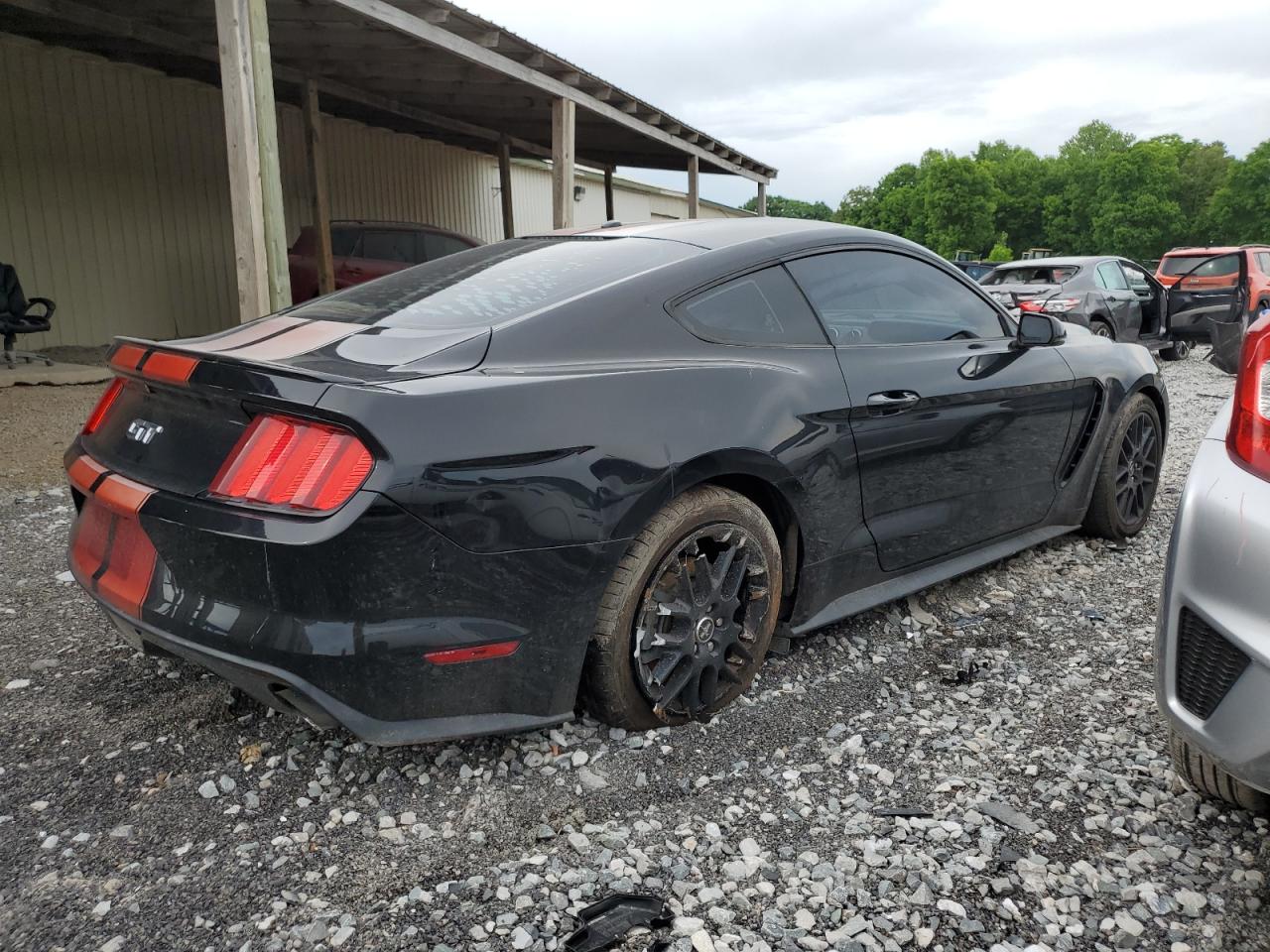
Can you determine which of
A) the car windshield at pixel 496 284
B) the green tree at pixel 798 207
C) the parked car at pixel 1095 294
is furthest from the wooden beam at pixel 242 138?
the green tree at pixel 798 207

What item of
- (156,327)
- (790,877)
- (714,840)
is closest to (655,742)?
(714,840)

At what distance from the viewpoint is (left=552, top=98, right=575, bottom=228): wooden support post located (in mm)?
9852

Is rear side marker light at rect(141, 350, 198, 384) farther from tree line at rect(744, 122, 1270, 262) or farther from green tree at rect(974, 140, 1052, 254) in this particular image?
green tree at rect(974, 140, 1052, 254)

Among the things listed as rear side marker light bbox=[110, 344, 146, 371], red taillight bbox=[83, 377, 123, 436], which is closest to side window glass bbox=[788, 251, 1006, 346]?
rear side marker light bbox=[110, 344, 146, 371]

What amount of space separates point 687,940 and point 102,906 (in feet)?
4.00

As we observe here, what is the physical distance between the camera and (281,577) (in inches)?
77.2

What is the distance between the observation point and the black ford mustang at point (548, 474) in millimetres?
1989

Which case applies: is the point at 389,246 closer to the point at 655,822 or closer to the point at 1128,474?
the point at 1128,474

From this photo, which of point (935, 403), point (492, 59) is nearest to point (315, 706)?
point (935, 403)

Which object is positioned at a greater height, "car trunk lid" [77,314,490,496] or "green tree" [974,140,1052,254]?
"green tree" [974,140,1052,254]

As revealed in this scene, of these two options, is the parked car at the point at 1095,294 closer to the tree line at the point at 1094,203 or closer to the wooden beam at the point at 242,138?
the wooden beam at the point at 242,138

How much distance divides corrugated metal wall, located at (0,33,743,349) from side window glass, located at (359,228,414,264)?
7.20 feet

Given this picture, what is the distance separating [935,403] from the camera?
3.11 metres

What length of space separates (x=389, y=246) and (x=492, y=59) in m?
3.66
